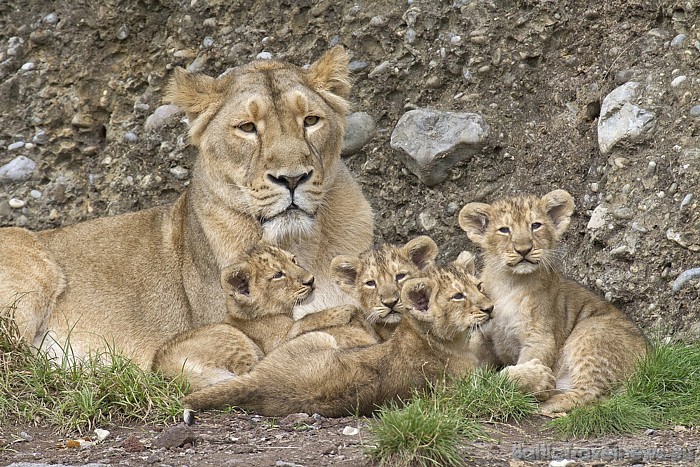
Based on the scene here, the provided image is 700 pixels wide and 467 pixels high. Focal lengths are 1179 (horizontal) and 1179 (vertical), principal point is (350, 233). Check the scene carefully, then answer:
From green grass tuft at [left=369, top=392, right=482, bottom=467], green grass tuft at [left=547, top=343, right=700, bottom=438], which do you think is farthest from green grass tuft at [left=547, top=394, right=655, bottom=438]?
green grass tuft at [left=369, top=392, right=482, bottom=467]

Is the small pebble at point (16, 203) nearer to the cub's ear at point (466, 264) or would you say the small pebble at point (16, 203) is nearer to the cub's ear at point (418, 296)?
the cub's ear at point (466, 264)

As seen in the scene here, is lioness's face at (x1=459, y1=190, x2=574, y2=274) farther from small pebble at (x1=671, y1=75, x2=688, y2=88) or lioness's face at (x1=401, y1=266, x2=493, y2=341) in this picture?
small pebble at (x1=671, y1=75, x2=688, y2=88)

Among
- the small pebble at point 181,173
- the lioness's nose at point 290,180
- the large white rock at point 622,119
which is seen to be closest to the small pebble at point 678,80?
the large white rock at point 622,119

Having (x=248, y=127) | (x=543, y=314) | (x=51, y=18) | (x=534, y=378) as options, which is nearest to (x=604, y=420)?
(x=534, y=378)

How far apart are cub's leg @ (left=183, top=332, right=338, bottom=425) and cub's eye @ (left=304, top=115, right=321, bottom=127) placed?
5.75 ft

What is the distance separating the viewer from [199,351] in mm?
7414

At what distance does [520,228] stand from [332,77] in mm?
1856

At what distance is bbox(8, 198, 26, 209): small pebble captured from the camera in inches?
435

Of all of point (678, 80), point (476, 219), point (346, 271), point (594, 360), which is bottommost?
point (594, 360)

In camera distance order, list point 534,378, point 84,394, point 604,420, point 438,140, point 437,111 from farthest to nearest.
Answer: point 437,111 < point 438,140 < point 84,394 < point 534,378 < point 604,420

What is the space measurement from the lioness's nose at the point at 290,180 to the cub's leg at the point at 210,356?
984mm

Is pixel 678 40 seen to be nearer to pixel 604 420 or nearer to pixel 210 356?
pixel 604 420

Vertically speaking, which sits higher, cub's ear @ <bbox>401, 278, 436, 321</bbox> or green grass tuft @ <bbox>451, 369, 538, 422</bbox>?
cub's ear @ <bbox>401, 278, 436, 321</bbox>

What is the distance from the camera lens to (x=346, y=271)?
7.61m
